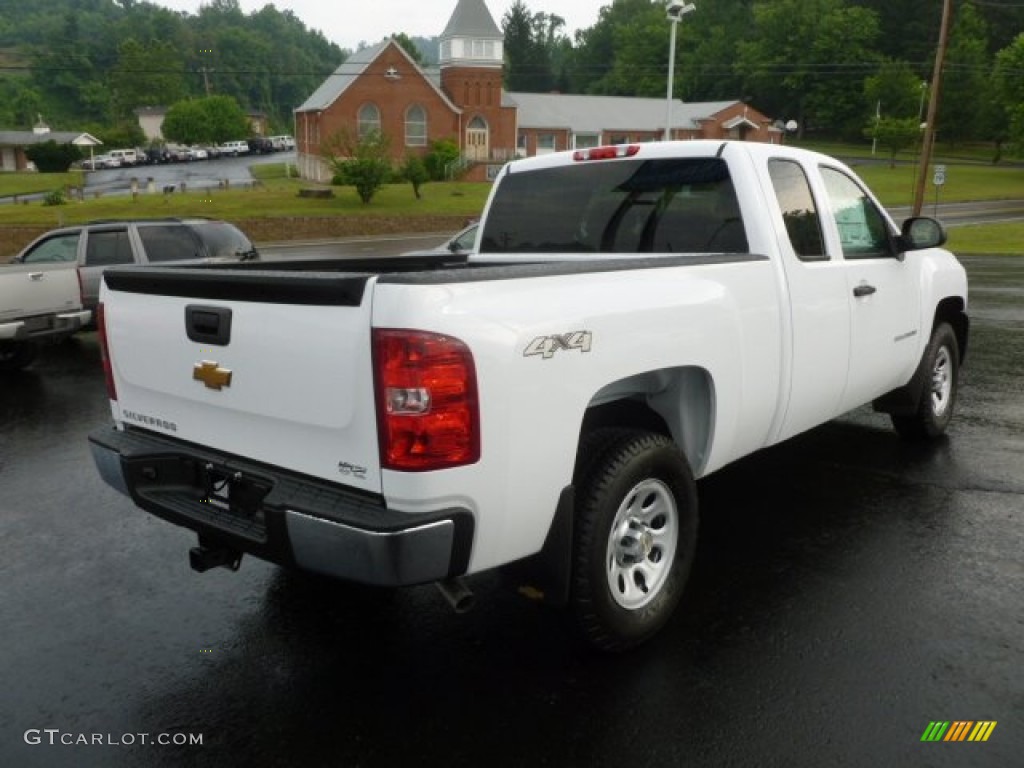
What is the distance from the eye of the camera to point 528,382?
2887mm

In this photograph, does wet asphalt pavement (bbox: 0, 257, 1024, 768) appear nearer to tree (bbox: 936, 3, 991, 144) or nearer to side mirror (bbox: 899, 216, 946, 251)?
side mirror (bbox: 899, 216, 946, 251)

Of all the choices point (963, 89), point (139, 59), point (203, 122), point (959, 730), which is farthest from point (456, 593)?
point (139, 59)

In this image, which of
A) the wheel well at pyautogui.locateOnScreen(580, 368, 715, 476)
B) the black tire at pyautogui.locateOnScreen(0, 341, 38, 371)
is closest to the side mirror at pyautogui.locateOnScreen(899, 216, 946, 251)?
the wheel well at pyautogui.locateOnScreen(580, 368, 715, 476)

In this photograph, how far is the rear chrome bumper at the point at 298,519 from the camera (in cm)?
272

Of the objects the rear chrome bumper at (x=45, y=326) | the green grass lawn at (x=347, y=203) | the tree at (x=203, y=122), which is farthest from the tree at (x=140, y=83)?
the rear chrome bumper at (x=45, y=326)

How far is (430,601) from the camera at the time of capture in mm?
4066

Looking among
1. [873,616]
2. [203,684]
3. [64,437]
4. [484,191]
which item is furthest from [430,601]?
[484,191]

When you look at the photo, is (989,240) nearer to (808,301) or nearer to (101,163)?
(808,301)

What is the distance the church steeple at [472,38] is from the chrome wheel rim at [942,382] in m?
63.1

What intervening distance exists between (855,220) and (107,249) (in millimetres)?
9295

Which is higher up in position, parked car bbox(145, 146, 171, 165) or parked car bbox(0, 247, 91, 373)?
parked car bbox(0, 247, 91, 373)

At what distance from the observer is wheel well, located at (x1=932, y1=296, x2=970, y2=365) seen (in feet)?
20.8

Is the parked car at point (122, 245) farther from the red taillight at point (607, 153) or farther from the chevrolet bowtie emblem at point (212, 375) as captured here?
the chevrolet bowtie emblem at point (212, 375)

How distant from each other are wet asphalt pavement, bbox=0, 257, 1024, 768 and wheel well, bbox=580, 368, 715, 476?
758 millimetres
